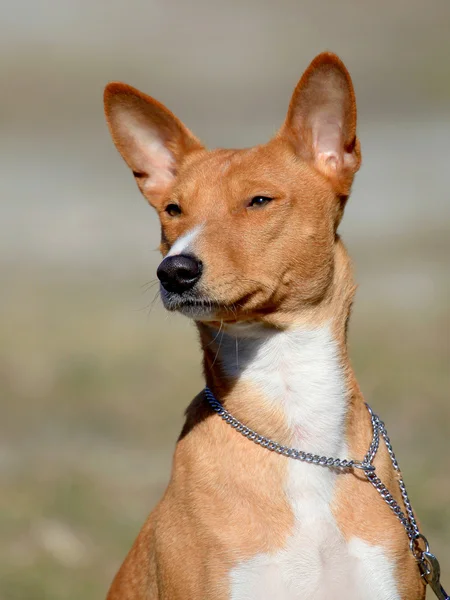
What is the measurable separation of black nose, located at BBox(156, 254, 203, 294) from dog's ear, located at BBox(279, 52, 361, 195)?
0.98 m

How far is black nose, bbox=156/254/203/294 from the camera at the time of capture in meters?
5.04

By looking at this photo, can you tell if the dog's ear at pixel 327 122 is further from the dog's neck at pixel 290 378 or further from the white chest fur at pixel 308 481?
the white chest fur at pixel 308 481

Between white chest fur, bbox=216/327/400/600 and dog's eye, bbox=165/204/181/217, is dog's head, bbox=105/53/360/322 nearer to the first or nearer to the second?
dog's eye, bbox=165/204/181/217

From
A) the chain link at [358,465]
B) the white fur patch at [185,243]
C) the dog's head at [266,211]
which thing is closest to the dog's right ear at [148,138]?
the dog's head at [266,211]

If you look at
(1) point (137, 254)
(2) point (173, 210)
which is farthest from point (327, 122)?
(1) point (137, 254)

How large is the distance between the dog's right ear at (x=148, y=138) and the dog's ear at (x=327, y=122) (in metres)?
0.66

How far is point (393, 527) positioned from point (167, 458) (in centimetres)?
508

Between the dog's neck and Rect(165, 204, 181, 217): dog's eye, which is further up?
Rect(165, 204, 181, 217): dog's eye

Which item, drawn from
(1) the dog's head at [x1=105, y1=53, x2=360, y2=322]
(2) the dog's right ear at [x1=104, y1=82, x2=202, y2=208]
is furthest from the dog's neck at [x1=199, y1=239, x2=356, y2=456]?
(2) the dog's right ear at [x1=104, y1=82, x2=202, y2=208]

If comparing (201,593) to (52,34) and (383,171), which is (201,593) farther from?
(52,34)

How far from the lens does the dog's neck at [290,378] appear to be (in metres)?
5.40

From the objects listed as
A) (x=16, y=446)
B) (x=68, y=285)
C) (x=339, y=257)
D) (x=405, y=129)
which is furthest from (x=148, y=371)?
(x=405, y=129)

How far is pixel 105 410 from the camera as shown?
11.5 metres

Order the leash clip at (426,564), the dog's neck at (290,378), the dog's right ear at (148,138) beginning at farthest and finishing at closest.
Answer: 1. the dog's right ear at (148,138)
2. the dog's neck at (290,378)
3. the leash clip at (426,564)
